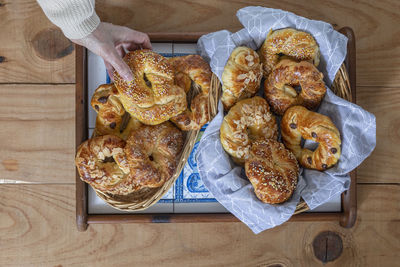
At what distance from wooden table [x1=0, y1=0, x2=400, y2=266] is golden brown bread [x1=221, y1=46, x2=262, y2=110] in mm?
278

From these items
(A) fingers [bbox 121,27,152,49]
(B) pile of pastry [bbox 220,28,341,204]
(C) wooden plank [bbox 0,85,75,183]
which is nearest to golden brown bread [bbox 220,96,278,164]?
(B) pile of pastry [bbox 220,28,341,204]

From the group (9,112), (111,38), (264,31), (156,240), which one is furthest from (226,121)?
(9,112)

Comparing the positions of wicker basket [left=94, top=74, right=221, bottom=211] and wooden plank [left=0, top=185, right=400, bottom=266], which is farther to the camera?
wooden plank [left=0, top=185, right=400, bottom=266]

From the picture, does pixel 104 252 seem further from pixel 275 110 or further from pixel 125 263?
pixel 275 110

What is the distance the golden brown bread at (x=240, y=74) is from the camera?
1.05 m

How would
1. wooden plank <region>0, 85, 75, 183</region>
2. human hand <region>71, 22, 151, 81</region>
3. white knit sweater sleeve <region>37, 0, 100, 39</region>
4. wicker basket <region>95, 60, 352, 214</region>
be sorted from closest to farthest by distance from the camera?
white knit sweater sleeve <region>37, 0, 100, 39</region>
human hand <region>71, 22, 151, 81</region>
wicker basket <region>95, 60, 352, 214</region>
wooden plank <region>0, 85, 75, 183</region>

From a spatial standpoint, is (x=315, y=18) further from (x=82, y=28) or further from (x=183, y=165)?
(x=82, y=28)

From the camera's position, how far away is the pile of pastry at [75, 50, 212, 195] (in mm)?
1076

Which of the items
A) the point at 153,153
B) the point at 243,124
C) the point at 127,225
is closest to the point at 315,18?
the point at 243,124

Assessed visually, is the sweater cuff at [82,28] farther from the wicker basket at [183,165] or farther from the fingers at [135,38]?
the wicker basket at [183,165]

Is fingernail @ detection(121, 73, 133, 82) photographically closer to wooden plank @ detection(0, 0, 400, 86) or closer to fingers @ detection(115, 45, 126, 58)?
fingers @ detection(115, 45, 126, 58)

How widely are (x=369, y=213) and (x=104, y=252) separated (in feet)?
3.31

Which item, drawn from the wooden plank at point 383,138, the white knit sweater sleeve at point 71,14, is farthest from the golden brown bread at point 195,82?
the wooden plank at point 383,138

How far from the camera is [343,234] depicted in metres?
1.31
